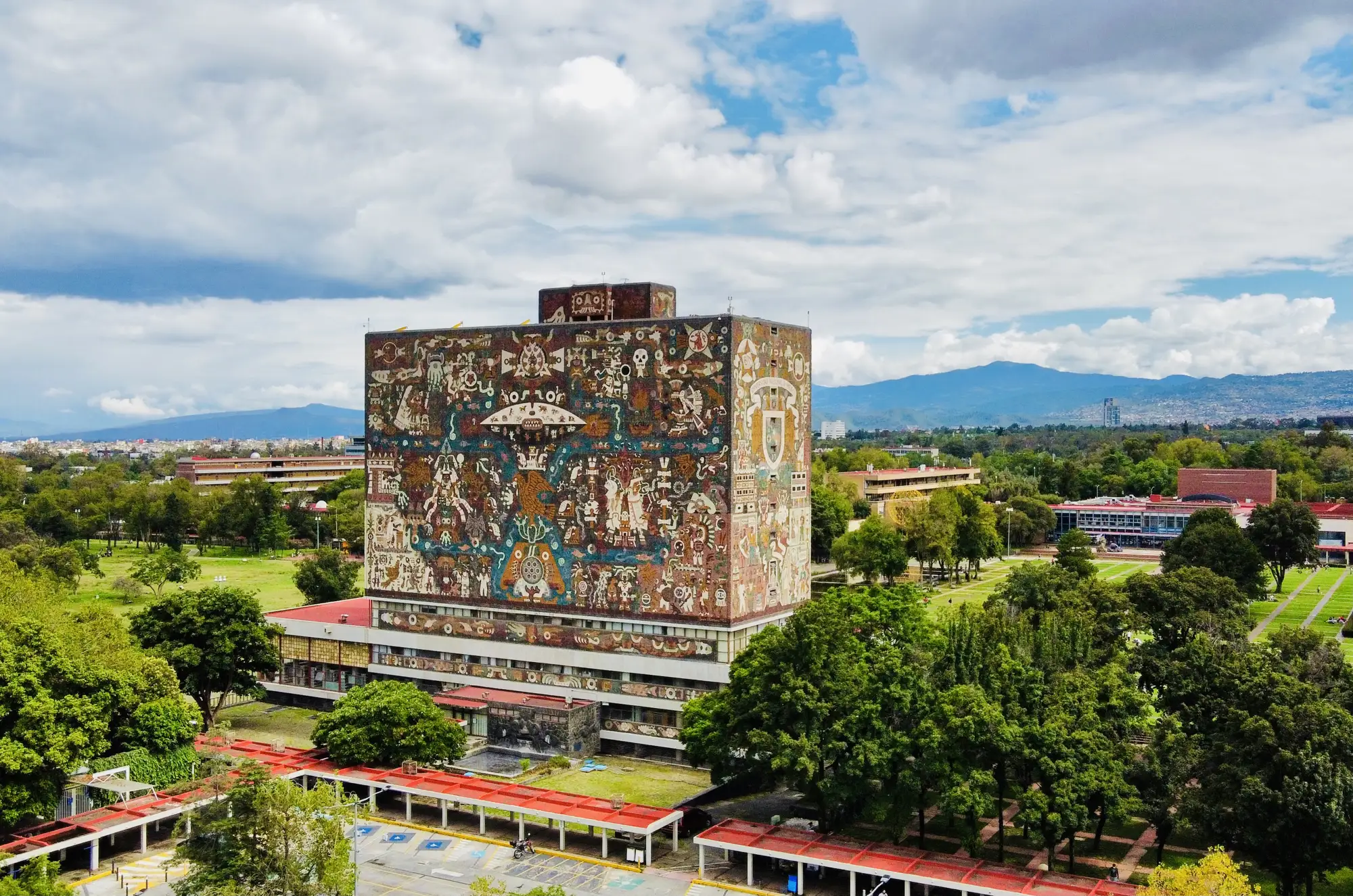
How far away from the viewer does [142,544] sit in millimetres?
121312

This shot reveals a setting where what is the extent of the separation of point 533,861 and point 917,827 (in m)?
12.7

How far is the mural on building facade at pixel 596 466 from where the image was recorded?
45.2 meters

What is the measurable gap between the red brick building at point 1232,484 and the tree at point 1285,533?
33986 mm

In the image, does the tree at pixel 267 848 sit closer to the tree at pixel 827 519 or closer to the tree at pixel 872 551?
the tree at pixel 872 551

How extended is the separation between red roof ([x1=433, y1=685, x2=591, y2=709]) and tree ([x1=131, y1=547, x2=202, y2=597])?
4272 cm

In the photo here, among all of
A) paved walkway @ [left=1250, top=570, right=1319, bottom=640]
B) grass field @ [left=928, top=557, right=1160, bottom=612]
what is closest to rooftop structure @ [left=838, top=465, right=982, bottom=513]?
grass field @ [left=928, top=557, right=1160, bottom=612]

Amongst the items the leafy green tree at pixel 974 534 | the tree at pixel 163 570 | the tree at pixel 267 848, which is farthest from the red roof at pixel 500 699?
the leafy green tree at pixel 974 534

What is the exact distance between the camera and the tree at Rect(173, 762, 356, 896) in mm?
28328

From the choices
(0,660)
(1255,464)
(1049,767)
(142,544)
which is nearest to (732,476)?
(1049,767)

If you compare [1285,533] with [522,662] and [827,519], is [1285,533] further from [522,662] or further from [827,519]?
[522,662]

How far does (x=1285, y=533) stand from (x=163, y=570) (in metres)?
80.6

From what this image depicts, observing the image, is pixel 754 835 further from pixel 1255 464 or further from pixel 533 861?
pixel 1255 464

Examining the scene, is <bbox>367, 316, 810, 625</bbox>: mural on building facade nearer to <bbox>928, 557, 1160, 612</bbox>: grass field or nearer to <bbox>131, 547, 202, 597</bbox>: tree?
<bbox>928, 557, 1160, 612</bbox>: grass field

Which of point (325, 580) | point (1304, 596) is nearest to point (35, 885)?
point (325, 580)
